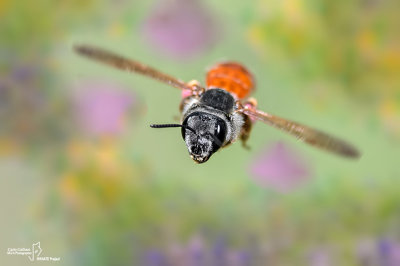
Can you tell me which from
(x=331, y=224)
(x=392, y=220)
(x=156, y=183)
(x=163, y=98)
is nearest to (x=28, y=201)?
(x=156, y=183)

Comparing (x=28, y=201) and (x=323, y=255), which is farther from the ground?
(x=28, y=201)

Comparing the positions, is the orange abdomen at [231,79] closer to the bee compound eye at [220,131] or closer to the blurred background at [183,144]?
the bee compound eye at [220,131]

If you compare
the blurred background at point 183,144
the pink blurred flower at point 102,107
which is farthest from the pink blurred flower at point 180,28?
the pink blurred flower at point 102,107

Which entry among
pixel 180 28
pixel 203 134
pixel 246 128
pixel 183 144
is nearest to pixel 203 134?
pixel 203 134

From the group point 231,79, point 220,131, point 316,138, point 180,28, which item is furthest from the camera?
point 180,28

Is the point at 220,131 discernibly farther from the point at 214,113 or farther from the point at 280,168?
the point at 280,168

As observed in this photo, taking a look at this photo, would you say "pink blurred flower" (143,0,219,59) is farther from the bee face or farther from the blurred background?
the bee face

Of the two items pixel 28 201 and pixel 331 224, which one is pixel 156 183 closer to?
pixel 28 201
